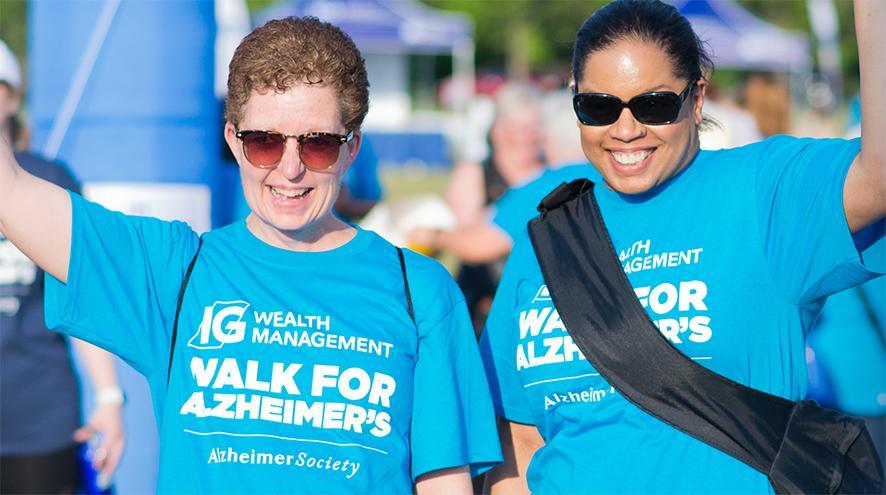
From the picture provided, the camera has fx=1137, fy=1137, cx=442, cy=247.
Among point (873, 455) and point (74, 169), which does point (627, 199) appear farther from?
point (74, 169)

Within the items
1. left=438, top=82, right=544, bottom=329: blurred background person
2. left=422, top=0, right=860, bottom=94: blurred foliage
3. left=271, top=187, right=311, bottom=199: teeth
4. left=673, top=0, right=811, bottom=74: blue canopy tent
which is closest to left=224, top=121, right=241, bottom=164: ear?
left=271, top=187, right=311, bottom=199: teeth

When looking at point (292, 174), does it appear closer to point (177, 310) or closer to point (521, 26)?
point (177, 310)

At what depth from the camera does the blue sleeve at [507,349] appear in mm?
3105

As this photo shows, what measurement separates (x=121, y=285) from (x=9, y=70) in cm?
299

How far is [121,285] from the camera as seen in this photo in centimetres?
264

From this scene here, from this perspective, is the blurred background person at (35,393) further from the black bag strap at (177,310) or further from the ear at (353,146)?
the ear at (353,146)

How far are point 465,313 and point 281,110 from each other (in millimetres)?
670

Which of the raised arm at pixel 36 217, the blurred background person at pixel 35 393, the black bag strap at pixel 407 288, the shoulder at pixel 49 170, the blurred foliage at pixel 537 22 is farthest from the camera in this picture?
the blurred foliage at pixel 537 22

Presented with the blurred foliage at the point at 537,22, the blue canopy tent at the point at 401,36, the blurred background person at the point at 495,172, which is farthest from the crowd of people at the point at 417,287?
the blurred foliage at the point at 537,22

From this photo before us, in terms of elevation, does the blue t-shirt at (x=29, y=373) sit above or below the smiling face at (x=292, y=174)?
below

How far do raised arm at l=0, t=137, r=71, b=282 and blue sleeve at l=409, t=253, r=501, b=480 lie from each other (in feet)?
2.69

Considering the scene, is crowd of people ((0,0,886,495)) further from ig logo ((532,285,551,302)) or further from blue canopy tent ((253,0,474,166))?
blue canopy tent ((253,0,474,166))

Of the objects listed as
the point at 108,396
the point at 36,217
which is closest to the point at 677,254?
the point at 36,217

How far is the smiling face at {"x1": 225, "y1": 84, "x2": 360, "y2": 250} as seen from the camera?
8.84 ft
